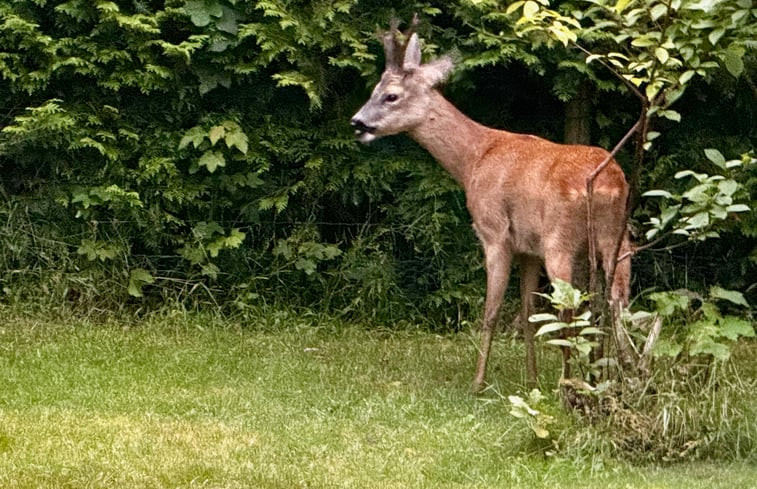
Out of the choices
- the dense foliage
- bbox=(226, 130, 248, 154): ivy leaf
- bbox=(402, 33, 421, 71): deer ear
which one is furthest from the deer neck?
bbox=(226, 130, 248, 154): ivy leaf

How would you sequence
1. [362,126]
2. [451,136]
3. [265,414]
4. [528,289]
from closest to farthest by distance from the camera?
[265,414]
[528,289]
[451,136]
[362,126]

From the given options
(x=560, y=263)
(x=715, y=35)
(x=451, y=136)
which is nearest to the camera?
(x=715, y=35)

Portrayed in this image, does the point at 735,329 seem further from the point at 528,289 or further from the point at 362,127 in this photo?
the point at 362,127

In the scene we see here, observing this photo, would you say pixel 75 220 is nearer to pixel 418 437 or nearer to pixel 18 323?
pixel 18 323

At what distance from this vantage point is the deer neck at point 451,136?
793cm

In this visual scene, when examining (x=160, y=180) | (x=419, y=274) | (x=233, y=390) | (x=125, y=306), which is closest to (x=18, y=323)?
(x=125, y=306)

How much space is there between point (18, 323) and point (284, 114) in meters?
2.60

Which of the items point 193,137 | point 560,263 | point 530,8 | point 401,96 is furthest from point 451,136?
point 530,8

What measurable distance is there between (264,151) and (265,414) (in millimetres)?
3504

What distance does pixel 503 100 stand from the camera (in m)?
10.1

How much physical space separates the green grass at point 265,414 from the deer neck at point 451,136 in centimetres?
Result: 134

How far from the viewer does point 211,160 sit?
30.9ft

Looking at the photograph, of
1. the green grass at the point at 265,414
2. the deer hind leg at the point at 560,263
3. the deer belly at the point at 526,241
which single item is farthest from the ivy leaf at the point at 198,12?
the deer hind leg at the point at 560,263

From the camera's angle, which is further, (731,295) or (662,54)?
(731,295)
